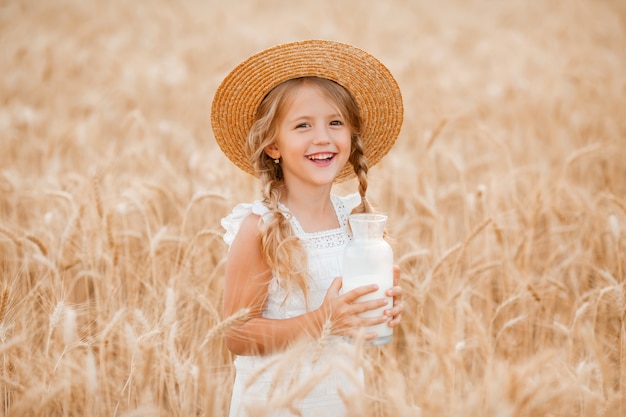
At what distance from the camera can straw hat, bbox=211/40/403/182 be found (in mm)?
1797


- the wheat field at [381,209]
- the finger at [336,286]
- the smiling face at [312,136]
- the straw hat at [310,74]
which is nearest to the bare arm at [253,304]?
the finger at [336,286]

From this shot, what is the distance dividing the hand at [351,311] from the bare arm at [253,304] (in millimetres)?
35

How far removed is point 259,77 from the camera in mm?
1846

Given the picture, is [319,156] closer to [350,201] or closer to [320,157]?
[320,157]

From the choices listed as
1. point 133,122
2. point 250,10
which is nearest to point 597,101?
point 133,122

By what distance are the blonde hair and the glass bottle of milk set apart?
20 cm

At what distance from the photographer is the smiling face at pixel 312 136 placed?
5.91ft

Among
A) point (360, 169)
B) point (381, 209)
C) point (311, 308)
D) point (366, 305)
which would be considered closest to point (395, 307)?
point (366, 305)

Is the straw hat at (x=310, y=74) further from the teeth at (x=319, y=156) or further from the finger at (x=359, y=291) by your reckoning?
the finger at (x=359, y=291)

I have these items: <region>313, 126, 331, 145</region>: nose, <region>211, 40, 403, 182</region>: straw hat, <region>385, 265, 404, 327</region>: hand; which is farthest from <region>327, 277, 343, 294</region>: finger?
<region>211, 40, 403, 182</region>: straw hat

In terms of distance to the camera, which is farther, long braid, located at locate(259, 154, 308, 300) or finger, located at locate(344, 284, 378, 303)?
long braid, located at locate(259, 154, 308, 300)

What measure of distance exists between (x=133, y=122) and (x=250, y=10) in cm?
705

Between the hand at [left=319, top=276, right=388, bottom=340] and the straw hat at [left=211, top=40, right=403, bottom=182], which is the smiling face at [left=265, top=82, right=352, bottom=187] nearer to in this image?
the straw hat at [left=211, top=40, right=403, bottom=182]

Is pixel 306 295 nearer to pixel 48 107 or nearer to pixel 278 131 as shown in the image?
pixel 278 131
